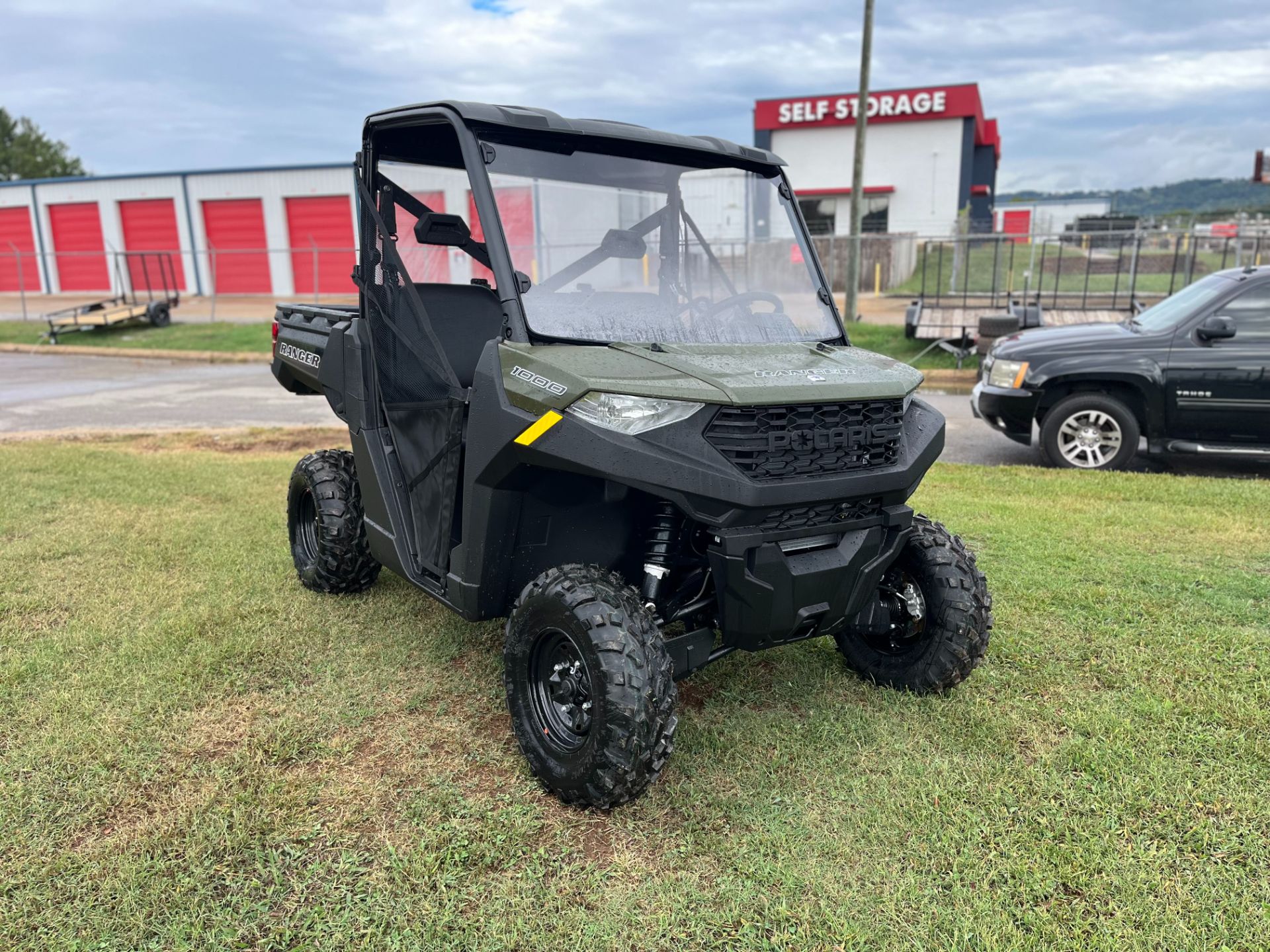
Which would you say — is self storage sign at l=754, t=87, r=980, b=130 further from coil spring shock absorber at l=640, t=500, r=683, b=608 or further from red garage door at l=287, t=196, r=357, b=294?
coil spring shock absorber at l=640, t=500, r=683, b=608

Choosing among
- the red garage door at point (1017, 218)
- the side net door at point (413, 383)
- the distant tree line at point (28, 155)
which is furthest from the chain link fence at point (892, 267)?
the distant tree line at point (28, 155)

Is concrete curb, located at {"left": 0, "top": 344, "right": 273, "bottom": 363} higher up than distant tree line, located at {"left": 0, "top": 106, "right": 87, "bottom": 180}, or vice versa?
distant tree line, located at {"left": 0, "top": 106, "right": 87, "bottom": 180}

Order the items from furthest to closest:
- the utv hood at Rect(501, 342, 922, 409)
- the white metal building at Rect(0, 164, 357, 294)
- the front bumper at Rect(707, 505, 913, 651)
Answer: the white metal building at Rect(0, 164, 357, 294), the front bumper at Rect(707, 505, 913, 651), the utv hood at Rect(501, 342, 922, 409)

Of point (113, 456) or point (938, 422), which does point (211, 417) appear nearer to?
point (113, 456)

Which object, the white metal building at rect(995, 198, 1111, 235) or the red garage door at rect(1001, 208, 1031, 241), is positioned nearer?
the white metal building at rect(995, 198, 1111, 235)

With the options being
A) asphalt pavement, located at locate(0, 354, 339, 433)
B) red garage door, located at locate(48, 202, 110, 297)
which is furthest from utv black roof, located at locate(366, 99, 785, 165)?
red garage door, located at locate(48, 202, 110, 297)

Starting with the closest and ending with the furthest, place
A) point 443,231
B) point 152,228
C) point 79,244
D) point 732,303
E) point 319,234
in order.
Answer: point 443,231
point 732,303
point 319,234
point 152,228
point 79,244

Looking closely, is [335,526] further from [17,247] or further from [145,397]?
[17,247]

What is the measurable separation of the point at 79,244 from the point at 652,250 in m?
34.1

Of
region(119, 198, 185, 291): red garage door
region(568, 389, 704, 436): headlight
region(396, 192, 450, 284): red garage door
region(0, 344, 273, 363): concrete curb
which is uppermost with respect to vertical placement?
region(119, 198, 185, 291): red garage door

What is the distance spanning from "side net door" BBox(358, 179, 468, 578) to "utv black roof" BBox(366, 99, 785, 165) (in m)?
0.43

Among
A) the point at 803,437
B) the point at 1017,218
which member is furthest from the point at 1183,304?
the point at 1017,218

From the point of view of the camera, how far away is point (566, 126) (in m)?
3.27

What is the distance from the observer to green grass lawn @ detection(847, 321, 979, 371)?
45.7 feet
